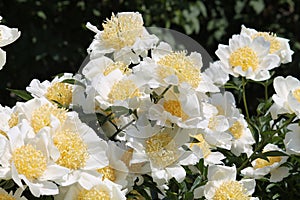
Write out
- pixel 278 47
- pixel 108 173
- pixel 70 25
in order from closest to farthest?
pixel 108 173 → pixel 278 47 → pixel 70 25

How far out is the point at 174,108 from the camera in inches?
48.6

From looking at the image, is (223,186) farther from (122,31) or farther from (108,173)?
(122,31)

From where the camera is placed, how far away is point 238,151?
1.53 metres

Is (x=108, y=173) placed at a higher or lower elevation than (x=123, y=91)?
lower

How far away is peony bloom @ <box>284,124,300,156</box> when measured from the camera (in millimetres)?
1416

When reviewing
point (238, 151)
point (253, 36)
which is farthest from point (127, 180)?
point (253, 36)

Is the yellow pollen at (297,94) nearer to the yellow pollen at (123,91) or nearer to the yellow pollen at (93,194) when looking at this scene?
the yellow pollen at (123,91)

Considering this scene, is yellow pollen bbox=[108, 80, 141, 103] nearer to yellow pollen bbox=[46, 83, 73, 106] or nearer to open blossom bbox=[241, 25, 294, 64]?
yellow pollen bbox=[46, 83, 73, 106]

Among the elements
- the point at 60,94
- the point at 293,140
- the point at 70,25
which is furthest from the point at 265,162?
the point at 70,25

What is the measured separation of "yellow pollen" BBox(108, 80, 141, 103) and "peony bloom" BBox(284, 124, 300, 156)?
0.38 metres

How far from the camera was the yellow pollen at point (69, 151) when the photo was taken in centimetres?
116

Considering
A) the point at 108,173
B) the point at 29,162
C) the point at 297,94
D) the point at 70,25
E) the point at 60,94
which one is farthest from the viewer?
the point at 70,25

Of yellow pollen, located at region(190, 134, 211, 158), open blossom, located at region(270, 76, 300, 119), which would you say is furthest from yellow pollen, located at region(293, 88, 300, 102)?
yellow pollen, located at region(190, 134, 211, 158)

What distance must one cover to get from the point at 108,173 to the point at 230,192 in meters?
0.26
